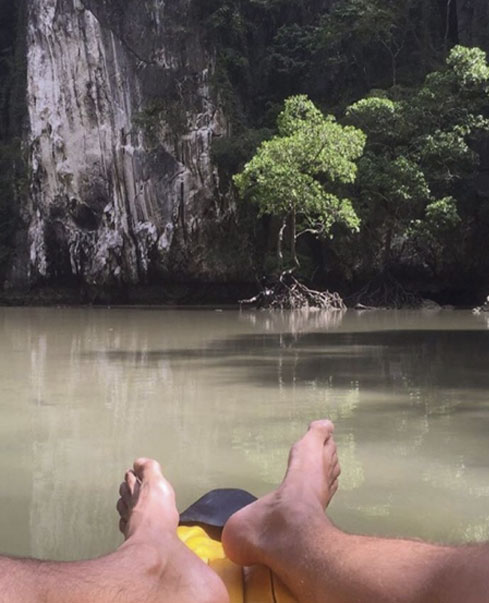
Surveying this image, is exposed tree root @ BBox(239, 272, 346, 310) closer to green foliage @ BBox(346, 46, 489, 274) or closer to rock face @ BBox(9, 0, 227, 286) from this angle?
green foliage @ BBox(346, 46, 489, 274)

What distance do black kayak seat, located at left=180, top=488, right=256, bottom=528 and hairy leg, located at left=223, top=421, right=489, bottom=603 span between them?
140 mm

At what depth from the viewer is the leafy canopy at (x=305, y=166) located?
12.4 meters

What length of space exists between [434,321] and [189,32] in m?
10.3

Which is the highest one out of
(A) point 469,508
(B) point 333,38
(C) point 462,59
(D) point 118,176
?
(B) point 333,38

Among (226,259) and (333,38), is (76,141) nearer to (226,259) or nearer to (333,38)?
(226,259)

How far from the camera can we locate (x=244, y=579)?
1.19 meters

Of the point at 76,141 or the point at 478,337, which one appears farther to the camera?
the point at 76,141

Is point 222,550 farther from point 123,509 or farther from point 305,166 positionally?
point 305,166

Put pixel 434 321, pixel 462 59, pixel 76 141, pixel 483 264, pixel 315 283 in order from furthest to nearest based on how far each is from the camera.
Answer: pixel 76 141, pixel 315 283, pixel 483 264, pixel 462 59, pixel 434 321

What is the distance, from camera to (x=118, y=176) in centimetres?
1652

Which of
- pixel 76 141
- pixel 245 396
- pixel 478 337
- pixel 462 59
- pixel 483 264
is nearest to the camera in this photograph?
pixel 245 396

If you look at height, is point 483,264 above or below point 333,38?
below

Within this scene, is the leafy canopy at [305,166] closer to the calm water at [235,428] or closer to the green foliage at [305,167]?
the green foliage at [305,167]

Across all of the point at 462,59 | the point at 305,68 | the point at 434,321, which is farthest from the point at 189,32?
the point at 434,321
